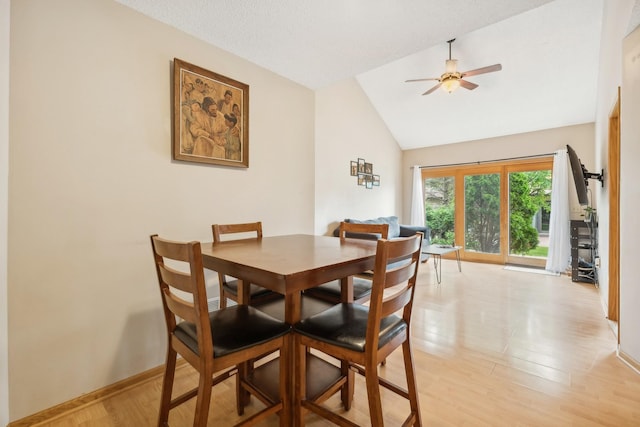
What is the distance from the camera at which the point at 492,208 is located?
5273 millimetres

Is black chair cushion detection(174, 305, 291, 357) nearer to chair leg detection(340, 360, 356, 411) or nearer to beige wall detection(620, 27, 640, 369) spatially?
chair leg detection(340, 360, 356, 411)

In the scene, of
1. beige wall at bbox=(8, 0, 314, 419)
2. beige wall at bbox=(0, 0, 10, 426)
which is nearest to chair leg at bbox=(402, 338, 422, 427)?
beige wall at bbox=(8, 0, 314, 419)

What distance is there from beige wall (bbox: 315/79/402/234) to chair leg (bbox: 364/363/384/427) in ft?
9.33

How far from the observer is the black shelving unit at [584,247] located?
386 centimetres

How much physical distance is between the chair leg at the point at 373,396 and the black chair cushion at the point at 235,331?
37cm

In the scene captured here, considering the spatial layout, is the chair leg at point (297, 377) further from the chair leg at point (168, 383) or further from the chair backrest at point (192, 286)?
the chair leg at point (168, 383)

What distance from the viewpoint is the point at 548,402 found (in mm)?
1535

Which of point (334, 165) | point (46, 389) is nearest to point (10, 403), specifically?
point (46, 389)

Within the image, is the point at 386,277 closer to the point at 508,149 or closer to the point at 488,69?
the point at 488,69

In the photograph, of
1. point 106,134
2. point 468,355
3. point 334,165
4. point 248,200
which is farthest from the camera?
point 334,165

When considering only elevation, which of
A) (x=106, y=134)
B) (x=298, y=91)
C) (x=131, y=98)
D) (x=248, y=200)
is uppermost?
(x=298, y=91)

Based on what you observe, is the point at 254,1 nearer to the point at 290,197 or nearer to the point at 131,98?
the point at 131,98

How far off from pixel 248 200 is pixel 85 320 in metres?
1.29

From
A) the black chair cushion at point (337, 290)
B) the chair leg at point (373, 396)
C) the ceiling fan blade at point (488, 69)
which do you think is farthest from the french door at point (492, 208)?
the chair leg at point (373, 396)
